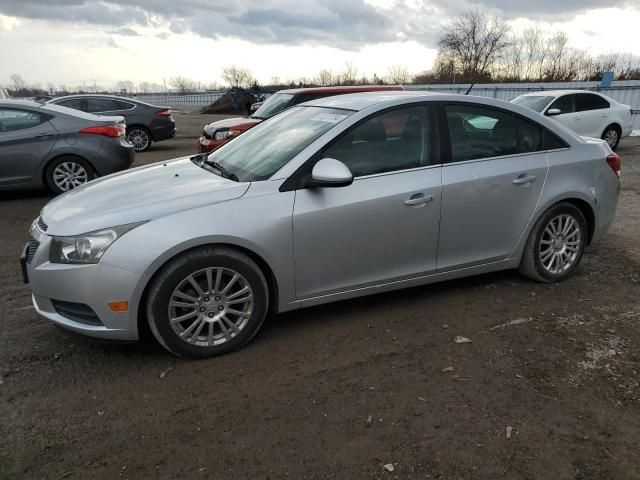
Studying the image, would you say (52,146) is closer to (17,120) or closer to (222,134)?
(17,120)

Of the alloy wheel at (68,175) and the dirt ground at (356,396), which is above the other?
the alloy wheel at (68,175)

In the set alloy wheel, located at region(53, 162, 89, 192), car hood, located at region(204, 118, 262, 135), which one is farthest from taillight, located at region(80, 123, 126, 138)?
car hood, located at region(204, 118, 262, 135)

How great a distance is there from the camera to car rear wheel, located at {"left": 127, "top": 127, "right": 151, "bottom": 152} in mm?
14227

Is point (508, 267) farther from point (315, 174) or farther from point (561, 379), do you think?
point (315, 174)

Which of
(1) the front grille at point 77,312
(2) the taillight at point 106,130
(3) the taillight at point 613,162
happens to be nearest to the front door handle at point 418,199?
(3) the taillight at point 613,162

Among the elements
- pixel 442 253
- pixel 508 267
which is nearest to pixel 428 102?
pixel 442 253

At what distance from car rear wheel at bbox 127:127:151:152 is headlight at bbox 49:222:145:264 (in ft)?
39.1

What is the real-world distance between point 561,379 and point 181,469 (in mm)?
2213

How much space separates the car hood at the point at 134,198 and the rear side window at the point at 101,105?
10935 mm

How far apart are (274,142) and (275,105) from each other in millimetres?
6586

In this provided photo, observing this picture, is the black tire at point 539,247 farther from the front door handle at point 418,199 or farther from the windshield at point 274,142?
the windshield at point 274,142

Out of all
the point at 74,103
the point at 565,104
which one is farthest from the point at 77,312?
the point at 565,104

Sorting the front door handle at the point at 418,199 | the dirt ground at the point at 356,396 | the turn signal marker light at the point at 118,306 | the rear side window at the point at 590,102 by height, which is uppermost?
the front door handle at the point at 418,199

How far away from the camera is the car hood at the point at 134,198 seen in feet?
10.4
